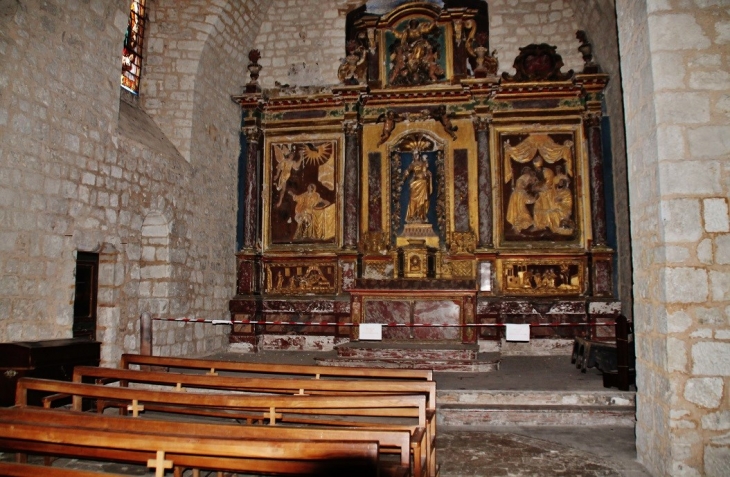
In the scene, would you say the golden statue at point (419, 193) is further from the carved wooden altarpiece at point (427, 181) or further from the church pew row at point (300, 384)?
the church pew row at point (300, 384)

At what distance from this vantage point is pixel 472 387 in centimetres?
605

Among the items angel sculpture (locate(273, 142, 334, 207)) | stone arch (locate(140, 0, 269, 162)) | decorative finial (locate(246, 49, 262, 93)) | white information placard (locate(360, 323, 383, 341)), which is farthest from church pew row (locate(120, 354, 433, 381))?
decorative finial (locate(246, 49, 262, 93))

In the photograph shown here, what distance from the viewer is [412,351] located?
733 cm

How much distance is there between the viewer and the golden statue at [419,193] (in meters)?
10.0

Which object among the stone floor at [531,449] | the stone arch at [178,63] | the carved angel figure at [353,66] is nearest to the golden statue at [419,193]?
the carved angel figure at [353,66]

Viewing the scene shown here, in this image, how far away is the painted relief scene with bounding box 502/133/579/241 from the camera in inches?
380

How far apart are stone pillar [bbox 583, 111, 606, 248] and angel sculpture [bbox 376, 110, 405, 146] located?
10.9 ft

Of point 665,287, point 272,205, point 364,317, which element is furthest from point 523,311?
point 665,287

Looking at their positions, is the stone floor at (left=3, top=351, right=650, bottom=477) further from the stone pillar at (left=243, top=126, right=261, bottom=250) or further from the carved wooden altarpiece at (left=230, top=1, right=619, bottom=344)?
the stone pillar at (left=243, top=126, right=261, bottom=250)

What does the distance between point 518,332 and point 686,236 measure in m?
3.50

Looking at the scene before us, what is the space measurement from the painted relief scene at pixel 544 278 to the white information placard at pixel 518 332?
8.33 ft

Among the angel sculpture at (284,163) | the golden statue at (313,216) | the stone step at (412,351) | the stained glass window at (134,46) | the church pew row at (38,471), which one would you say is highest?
the stained glass window at (134,46)

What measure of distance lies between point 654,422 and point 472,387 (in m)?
2.24

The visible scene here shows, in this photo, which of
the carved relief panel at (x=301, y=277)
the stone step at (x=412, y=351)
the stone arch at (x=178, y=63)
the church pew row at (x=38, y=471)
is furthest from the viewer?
the carved relief panel at (x=301, y=277)
